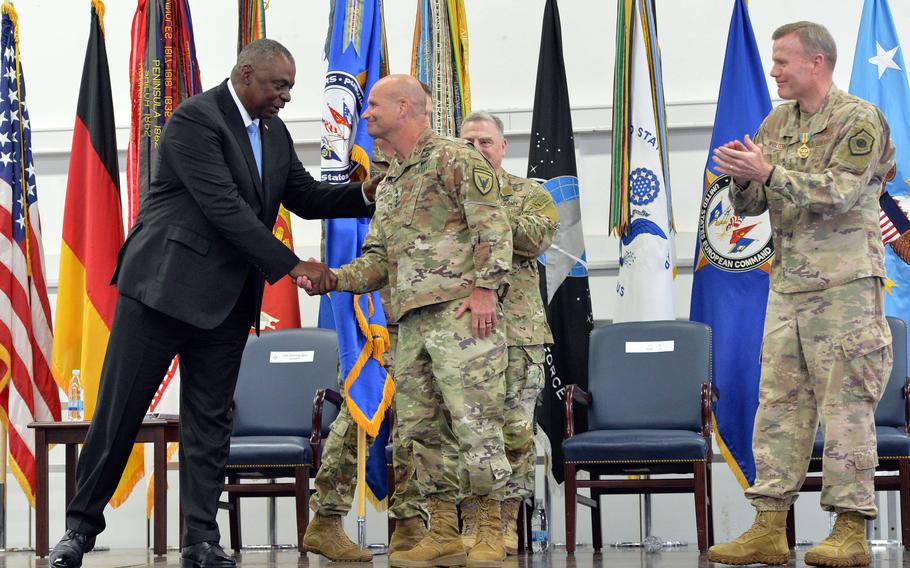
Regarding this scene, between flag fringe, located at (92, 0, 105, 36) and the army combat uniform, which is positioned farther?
flag fringe, located at (92, 0, 105, 36)

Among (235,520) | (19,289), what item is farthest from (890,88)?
(19,289)

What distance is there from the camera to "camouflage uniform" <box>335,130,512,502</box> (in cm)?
361

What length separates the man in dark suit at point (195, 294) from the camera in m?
3.49

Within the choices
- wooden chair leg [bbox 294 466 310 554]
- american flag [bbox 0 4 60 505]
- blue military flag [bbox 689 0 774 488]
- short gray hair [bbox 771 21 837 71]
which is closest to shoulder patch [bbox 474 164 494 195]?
short gray hair [bbox 771 21 837 71]

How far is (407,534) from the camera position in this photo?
393 centimetres

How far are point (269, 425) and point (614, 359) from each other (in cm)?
171

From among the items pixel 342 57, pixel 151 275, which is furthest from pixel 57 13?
pixel 151 275

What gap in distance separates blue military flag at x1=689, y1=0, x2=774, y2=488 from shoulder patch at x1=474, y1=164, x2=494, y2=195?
2.21 meters

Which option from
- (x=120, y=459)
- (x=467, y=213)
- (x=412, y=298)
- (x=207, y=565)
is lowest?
(x=207, y=565)

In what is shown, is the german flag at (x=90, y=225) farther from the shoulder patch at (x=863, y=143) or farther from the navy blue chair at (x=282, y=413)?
the shoulder patch at (x=863, y=143)

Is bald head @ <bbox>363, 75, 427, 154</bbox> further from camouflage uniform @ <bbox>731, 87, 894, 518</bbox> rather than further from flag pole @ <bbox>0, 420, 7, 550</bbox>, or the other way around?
flag pole @ <bbox>0, 420, 7, 550</bbox>

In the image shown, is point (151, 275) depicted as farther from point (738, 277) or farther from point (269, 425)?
point (738, 277)

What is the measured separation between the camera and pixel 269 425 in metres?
5.34

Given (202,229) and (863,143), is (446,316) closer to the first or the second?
(202,229)
